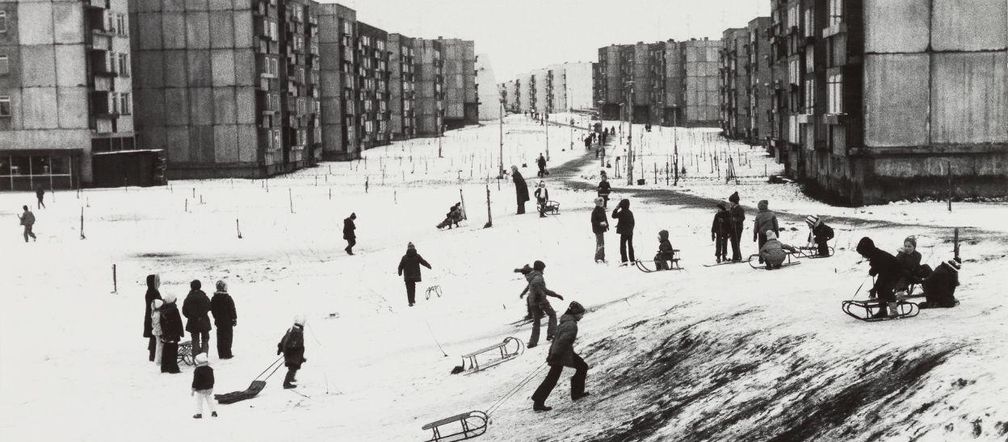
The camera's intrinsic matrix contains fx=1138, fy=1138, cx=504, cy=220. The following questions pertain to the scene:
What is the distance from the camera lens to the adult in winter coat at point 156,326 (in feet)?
72.6

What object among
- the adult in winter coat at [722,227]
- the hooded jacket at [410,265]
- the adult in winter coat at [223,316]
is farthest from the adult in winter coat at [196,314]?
the adult in winter coat at [722,227]

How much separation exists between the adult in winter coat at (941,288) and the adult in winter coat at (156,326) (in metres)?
13.9

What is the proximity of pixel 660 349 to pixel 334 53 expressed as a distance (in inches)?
3545

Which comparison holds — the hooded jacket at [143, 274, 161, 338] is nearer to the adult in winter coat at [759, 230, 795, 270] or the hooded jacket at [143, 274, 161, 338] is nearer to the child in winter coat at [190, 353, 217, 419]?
the child in winter coat at [190, 353, 217, 419]

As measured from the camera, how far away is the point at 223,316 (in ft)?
75.6

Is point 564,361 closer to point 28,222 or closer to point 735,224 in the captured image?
point 735,224

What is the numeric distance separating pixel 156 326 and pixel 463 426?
874cm

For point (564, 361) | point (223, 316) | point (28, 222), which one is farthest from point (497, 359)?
point (28, 222)

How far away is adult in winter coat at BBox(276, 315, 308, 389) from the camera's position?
68.0 ft

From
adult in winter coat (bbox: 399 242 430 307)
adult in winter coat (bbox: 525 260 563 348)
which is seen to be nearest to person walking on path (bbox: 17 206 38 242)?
adult in winter coat (bbox: 399 242 430 307)

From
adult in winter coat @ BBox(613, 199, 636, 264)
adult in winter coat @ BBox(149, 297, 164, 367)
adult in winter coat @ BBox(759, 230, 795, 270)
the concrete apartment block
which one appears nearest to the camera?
adult in winter coat @ BBox(149, 297, 164, 367)

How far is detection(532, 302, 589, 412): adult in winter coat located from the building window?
103 feet

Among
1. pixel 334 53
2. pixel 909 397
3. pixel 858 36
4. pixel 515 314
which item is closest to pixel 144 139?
pixel 334 53

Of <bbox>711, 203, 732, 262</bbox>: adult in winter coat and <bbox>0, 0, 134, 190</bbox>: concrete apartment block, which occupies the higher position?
<bbox>0, 0, 134, 190</bbox>: concrete apartment block
